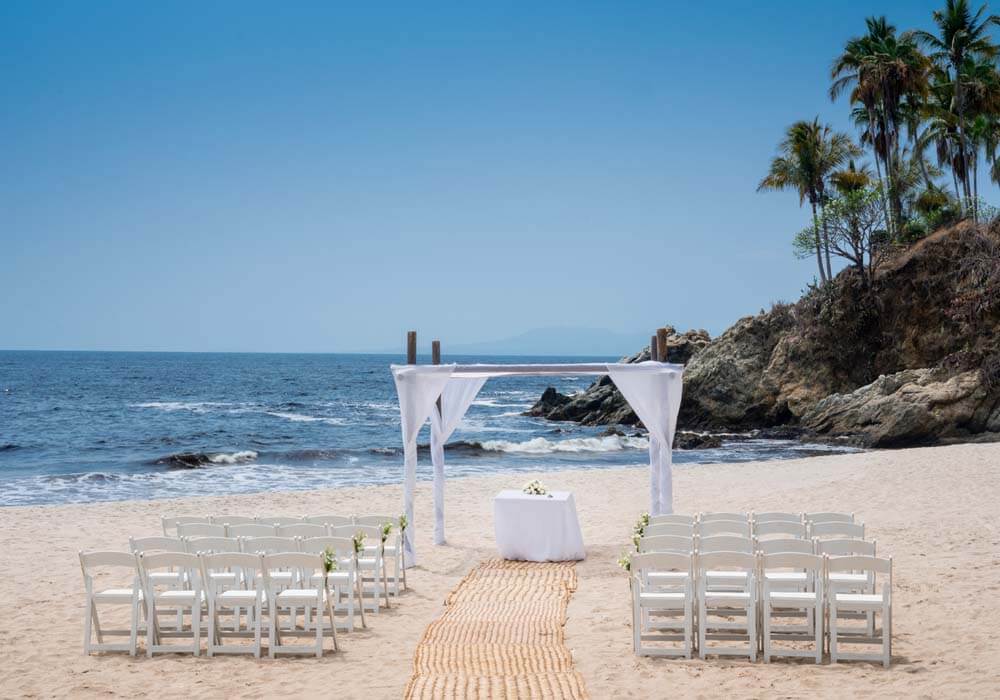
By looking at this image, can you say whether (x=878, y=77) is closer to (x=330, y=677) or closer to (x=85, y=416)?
(x=330, y=677)

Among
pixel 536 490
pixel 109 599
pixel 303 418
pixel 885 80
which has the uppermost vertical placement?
pixel 885 80

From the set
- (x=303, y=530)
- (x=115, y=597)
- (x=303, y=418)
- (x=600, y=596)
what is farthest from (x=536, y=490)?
(x=303, y=418)

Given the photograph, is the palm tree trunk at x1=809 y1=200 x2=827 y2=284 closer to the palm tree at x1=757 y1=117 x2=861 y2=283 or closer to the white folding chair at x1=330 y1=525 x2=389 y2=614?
the palm tree at x1=757 y1=117 x2=861 y2=283

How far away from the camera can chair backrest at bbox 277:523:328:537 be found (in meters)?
9.80

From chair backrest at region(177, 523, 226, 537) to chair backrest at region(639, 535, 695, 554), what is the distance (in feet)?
14.2

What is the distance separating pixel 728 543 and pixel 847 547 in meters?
1.02

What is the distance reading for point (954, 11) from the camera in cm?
3688

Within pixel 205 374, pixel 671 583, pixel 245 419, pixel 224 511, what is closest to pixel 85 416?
pixel 245 419

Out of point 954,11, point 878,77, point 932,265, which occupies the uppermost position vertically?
point 954,11

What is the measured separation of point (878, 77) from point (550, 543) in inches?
1213

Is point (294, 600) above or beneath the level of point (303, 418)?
beneath

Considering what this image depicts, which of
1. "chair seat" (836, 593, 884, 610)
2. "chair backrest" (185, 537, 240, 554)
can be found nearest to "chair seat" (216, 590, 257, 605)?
"chair backrest" (185, 537, 240, 554)

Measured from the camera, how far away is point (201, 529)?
9836mm

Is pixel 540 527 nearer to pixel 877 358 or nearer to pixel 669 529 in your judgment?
pixel 669 529
